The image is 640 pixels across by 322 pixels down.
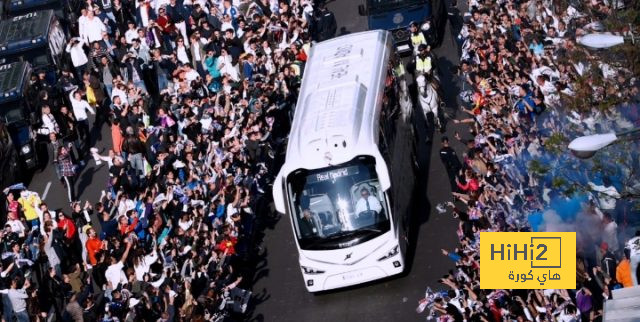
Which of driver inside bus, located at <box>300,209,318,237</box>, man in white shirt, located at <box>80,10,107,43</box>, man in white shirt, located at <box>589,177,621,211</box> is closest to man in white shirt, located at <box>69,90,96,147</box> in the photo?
man in white shirt, located at <box>80,10,107,43</box>

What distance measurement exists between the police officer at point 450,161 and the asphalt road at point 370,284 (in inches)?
12.9

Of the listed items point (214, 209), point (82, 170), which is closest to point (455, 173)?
point (214, 209)

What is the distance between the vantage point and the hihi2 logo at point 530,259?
19312mm

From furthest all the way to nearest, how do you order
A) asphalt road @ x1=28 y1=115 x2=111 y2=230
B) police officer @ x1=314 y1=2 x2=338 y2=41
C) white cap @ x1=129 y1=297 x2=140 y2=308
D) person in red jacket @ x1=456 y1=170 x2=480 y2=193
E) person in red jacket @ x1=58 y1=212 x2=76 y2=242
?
police officer @ x1=314 y1=2 x2=338 y2=41, asphalt road @ x1=28 y1=115 x2=111 y2=230, person in red jacket @ x1=58 y1=212 x2=76 y2=242, person in red jacket @ x1=456 y1=170 x2=480 y2=193, white cap @ x1=129 y1=297 x2=140 y2=308

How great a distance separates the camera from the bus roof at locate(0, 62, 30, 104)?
109ft

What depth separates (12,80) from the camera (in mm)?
33719

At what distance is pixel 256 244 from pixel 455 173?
4.26 meters

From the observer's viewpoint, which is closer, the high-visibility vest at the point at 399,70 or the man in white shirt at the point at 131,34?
the high-visibility vest at the point at 399,70

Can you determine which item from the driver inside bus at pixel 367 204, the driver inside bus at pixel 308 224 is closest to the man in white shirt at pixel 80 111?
the driver inside bus at pixel 308 224

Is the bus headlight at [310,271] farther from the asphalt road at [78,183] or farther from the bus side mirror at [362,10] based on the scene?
the bus side mirror at [362,10]

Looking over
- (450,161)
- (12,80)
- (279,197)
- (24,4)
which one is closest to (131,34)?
(12,80)

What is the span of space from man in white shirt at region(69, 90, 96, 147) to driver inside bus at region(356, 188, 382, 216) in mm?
10858

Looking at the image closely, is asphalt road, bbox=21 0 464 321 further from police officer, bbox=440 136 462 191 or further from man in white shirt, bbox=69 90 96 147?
man in white shirt, bbox=69 90 96 147

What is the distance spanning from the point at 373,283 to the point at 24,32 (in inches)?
567
